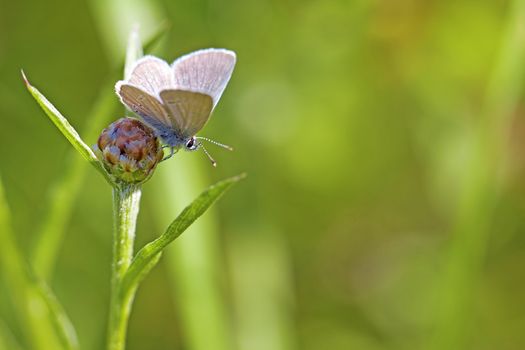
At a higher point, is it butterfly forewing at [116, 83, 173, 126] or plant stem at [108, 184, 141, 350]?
butterfly forewing at [116, 83, 173, 126]

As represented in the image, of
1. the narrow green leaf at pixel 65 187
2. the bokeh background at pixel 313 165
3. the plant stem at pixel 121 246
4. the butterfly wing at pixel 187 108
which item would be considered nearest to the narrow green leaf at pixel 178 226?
the plant stem at pixel 121 246

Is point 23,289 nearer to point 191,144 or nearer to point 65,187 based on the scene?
point 65,187

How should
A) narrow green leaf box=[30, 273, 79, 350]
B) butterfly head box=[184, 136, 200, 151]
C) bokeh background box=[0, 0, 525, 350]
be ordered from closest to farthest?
narrow green leaf box=[30, 273, 79, 350] < butterfly head box=[184, 136, 200, 151] < bokeh background box=[0, 0, 525, 350]

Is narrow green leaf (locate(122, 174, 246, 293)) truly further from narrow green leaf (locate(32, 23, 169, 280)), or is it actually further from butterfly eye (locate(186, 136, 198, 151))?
narrow green leaf (locate(32, 23, 169, 280))

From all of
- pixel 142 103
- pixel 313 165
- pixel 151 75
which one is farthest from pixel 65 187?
pixel 313 165

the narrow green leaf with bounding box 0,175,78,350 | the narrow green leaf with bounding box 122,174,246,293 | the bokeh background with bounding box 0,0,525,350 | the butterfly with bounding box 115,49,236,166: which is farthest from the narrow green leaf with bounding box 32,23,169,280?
the bokeh background with bounding box 0,0,525,350
